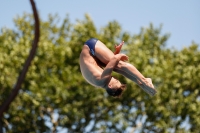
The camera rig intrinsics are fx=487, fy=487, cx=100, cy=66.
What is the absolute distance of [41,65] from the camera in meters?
27.3

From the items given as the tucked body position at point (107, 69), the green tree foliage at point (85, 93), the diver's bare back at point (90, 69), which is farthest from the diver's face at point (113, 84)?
the green tree foliage at point (85, 93)

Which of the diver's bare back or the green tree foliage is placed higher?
the green tree foliage


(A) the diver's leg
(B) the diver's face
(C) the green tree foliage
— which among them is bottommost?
(B) the diver's face

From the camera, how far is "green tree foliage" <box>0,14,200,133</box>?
26562 mm

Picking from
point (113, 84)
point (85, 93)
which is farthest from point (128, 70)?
point (85, 93)

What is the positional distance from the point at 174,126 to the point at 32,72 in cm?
842

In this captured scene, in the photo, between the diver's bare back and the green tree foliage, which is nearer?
the diver's bare back

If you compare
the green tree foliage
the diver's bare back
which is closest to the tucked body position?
the diver's bare back

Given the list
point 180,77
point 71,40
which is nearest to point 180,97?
point 180,77

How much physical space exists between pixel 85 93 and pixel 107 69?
18.9m

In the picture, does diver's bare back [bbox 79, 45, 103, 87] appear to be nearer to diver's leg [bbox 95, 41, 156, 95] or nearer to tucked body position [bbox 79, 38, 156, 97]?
tucked body position [bbox 79, 38, 156, 97]

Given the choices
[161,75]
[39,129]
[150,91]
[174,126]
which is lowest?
[150,91]

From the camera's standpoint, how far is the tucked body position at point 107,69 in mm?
7969

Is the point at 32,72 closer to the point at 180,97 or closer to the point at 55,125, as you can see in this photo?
the point at 55,125
